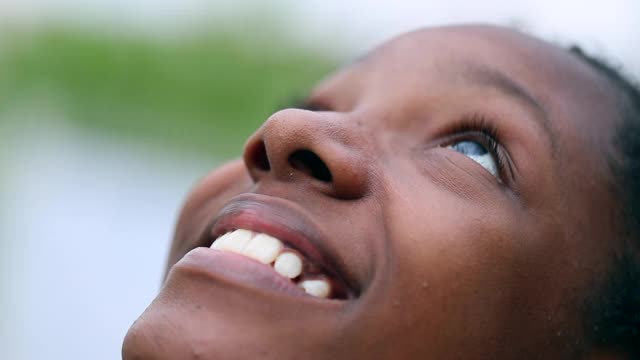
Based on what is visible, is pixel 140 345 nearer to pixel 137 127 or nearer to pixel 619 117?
pixel 619 117

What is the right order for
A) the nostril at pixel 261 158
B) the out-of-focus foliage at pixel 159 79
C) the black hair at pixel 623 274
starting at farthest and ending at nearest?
the out-of-focus foliage at pixel 159 79 → the black hair at pixel 623 274 → the nostril at pixel 261 158

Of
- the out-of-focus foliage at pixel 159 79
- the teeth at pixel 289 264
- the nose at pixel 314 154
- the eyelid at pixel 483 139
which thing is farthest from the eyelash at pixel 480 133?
the out-of-focus foliage at pixel 159 79

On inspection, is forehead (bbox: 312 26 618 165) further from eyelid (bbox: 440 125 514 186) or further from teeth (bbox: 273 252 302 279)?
teeth (bbox: 273 252 302 279)

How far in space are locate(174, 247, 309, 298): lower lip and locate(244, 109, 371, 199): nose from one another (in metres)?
0.10

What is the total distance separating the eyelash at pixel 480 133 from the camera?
1250mm

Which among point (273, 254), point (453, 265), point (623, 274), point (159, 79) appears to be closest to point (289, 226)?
point (273, 254)

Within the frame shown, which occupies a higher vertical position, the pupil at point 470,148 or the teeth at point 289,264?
the pupil at point 470,148

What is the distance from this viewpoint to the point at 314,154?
3.72 ft

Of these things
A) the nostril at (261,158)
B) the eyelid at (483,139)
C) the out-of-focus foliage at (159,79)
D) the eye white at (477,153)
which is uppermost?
the eyelid at (483,139)

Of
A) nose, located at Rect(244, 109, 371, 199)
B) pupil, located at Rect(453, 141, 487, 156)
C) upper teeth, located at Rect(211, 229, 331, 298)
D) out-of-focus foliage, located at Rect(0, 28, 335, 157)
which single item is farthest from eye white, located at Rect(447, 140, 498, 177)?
out-of-focus foliage, located at Rect(0, 28, 335, 157)

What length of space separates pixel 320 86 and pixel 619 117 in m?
0.36

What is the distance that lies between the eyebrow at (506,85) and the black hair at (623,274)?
4.0 inches

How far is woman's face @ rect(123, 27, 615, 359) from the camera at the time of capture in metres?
1.05

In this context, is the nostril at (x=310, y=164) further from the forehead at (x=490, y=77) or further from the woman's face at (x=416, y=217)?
the forehead at (x=490, y=77)
